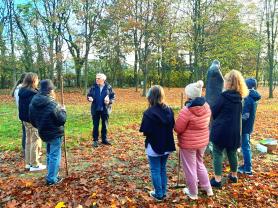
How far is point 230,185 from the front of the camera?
5.66 m

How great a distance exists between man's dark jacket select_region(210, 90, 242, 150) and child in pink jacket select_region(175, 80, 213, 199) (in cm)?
50

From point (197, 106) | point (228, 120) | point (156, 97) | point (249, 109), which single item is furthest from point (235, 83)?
point (156, 97)

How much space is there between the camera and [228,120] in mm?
5332

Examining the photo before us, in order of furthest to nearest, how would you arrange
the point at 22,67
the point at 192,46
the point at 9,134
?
1. the point at 22,67
2. the point at 192,46
3. the point at 9,134

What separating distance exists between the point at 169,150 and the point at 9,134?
7.62 meters

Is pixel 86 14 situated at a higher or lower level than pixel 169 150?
higher

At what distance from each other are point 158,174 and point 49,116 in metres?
2.19

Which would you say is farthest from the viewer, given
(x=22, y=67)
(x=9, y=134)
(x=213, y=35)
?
(x=22, y=67)

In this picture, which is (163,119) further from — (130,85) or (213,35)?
(130,85)

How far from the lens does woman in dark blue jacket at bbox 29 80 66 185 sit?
541cm


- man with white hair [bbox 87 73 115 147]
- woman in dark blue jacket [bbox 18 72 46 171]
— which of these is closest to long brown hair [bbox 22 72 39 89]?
woman in dark blue jacket [bbox 18 72 46 171]

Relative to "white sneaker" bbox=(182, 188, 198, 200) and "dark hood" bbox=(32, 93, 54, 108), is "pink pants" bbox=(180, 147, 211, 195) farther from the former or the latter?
"dark hood" bbox=(32, 93, 54, 108)

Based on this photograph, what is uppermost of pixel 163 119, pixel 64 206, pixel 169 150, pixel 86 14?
pixel 86 14

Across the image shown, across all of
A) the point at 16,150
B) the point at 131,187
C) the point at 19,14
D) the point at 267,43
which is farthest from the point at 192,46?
the point at 19,14
